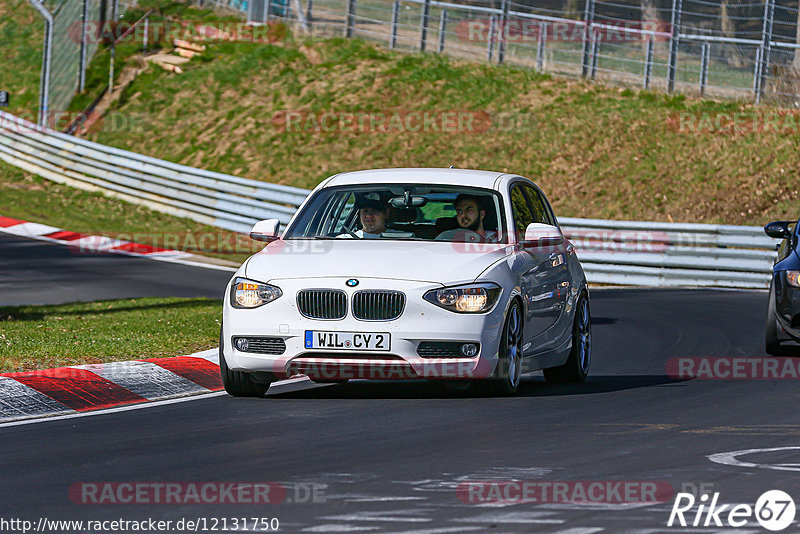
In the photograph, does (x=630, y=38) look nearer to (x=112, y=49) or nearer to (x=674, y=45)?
(x=674, y=45)

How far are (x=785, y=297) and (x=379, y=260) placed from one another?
500cm

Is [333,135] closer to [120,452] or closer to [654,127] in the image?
[654,127]

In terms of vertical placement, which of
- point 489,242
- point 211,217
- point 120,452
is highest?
point 489,242

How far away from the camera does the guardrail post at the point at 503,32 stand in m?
35.9

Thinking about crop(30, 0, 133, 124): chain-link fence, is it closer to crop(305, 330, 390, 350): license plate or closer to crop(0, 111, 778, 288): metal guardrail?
crop(0, 111, 778, 288): metal guardrail

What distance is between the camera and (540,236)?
10.3 m

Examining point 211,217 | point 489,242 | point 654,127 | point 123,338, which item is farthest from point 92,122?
point 489,242

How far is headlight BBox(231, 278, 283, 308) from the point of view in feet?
31.4

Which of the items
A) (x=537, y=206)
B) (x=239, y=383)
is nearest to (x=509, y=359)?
(x=239, y=383)

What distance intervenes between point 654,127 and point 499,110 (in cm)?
432

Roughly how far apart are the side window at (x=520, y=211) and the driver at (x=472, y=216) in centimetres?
24

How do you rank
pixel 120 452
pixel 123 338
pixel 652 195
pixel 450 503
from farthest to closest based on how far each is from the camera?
pixel 652 195 < pixel 123 338 < pixel 120 452 < pixel 450 503

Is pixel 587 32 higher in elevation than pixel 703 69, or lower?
higher

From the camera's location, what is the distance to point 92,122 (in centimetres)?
3866
